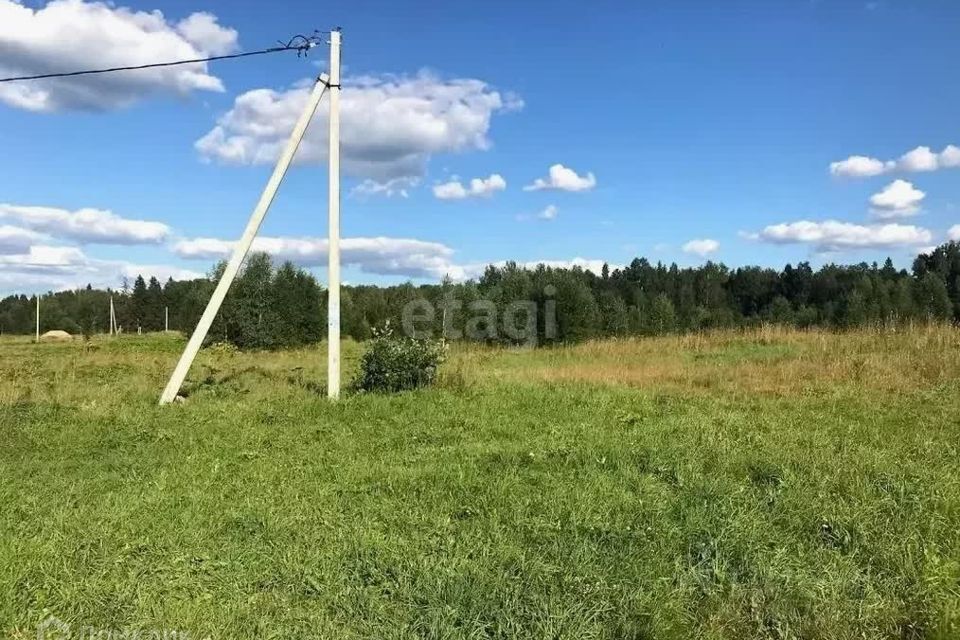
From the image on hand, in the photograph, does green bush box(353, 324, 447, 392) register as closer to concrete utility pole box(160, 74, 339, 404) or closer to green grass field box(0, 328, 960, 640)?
green grass field box(0, 328, 960, 640)

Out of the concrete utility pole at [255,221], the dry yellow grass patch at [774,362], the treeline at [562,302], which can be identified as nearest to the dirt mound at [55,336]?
the treeline at [562,302]

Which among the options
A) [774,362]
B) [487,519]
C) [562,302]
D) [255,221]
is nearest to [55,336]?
[562,302]

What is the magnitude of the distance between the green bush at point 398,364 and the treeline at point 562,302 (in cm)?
954

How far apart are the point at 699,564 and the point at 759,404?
581cm

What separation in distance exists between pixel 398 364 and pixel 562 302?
3109 cm

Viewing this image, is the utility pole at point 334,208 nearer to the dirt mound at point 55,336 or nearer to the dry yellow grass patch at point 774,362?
the dry yellow grass patch at point 774,362

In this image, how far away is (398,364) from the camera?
9.99m

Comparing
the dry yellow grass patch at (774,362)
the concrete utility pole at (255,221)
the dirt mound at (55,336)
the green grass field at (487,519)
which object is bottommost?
the dirt mound at (55,336)

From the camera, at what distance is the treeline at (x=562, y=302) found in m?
34.6

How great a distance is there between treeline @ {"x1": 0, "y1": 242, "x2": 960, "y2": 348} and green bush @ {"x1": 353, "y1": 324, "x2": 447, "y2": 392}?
954 cm

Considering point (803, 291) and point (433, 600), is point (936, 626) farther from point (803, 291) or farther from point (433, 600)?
point (803, 291)

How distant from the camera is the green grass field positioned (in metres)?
3.02

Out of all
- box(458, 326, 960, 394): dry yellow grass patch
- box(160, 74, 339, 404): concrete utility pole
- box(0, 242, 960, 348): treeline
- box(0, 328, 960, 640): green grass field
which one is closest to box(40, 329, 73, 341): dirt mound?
box(0, 242, 960, 348): treeline

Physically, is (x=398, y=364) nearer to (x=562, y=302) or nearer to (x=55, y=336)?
(x=562, y=302)
